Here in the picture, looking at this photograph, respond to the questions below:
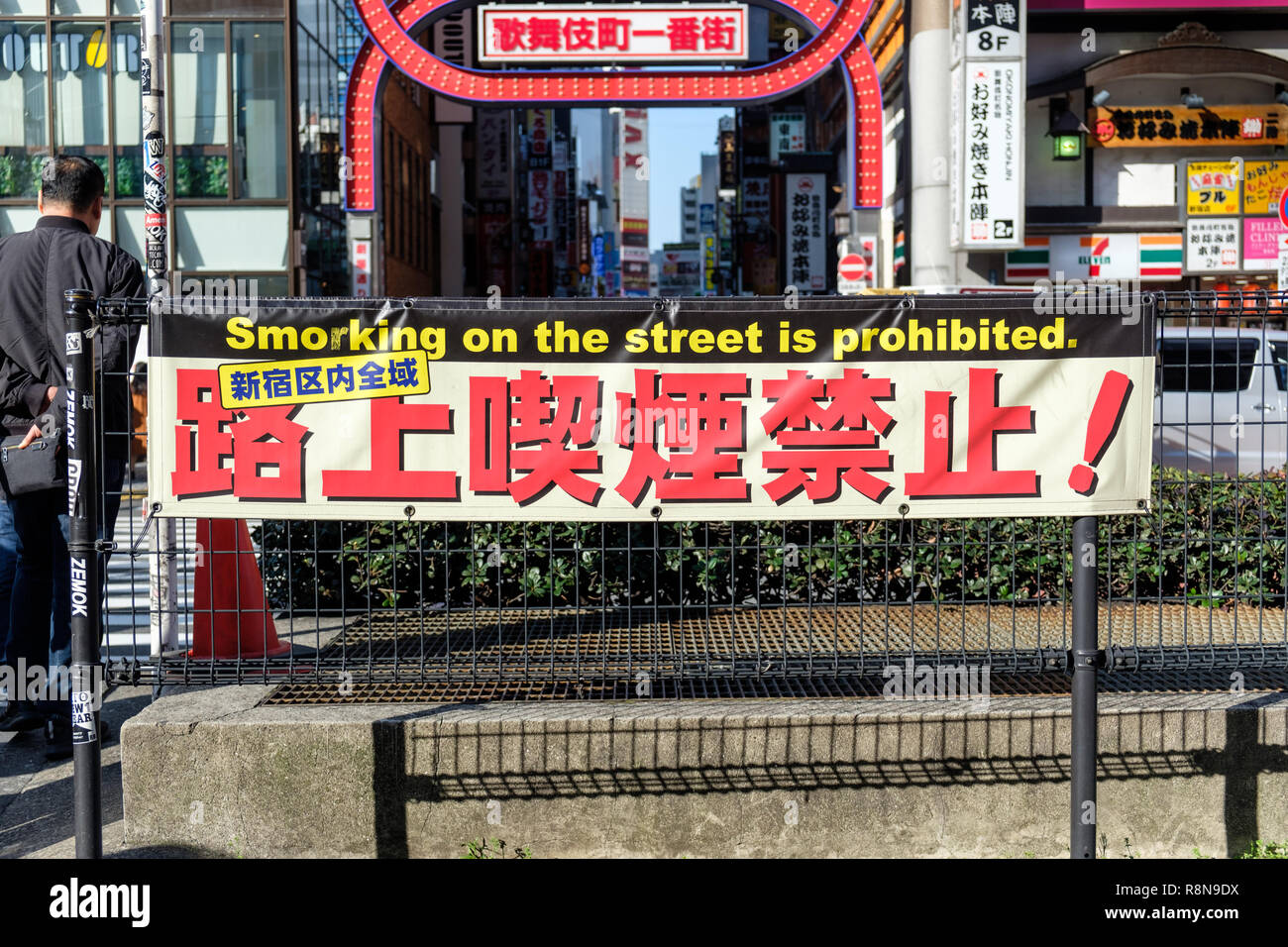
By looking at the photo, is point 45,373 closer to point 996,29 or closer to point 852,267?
point 996,29

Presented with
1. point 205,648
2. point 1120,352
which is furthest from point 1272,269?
point 205,648

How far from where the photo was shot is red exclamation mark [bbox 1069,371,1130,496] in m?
4.32

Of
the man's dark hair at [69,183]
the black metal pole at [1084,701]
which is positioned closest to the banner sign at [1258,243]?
the black metal pole at [1084,701]

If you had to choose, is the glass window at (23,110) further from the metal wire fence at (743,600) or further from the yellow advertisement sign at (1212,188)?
the yellow advertisement sign at (1212,188)

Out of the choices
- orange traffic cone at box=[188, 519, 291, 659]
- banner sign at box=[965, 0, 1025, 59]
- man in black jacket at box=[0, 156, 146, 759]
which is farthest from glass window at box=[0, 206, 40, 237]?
orange traffic cone at box=[188, 519, 291, 659]

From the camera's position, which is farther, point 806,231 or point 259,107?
A: point 806,231

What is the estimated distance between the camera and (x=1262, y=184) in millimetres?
20812

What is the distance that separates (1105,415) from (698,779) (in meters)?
1.92

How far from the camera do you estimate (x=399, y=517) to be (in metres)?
4.34

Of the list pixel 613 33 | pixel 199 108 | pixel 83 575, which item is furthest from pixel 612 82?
pixel 83 575

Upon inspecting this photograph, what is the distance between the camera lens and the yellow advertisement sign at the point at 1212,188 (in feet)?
67.6

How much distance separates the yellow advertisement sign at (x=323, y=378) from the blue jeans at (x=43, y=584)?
146 centimetres
